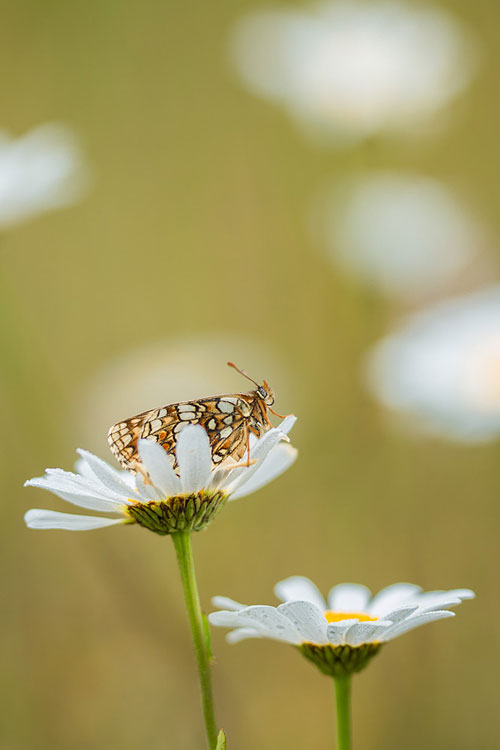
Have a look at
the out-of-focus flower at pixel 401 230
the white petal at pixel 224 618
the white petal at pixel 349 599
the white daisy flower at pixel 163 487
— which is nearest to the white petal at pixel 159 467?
the white daisy flower at pixel 163 487

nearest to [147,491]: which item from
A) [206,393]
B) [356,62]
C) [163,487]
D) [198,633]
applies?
[163,487]

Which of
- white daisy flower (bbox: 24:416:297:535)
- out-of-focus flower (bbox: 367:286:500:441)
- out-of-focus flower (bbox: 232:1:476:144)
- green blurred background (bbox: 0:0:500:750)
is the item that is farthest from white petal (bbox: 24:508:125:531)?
out-of-focus flower (bbox: 232:1:476:144)

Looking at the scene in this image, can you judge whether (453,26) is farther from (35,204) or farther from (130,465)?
(130,465)

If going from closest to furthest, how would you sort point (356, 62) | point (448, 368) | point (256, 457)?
point (256, 457) < point (448, 368) < point (356, 62)

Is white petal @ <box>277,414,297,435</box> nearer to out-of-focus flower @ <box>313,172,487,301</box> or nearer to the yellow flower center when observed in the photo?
the yellow flower center

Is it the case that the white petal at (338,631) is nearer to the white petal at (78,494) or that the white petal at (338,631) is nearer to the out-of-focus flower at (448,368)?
the white petal at (78,494)

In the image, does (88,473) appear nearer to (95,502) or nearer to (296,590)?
(95,502)
